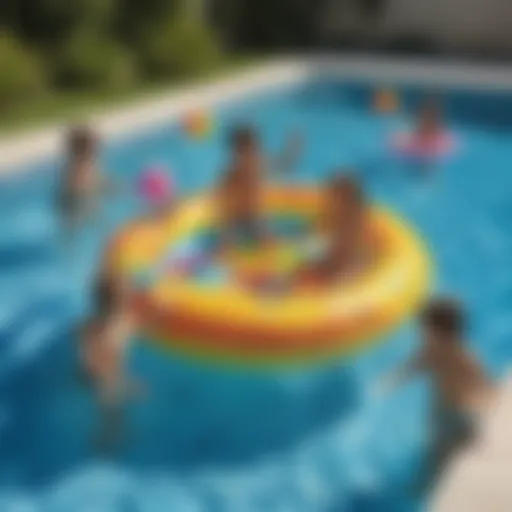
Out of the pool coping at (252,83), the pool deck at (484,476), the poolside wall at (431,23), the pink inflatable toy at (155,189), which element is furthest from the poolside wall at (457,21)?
the pool deck at (484,476)

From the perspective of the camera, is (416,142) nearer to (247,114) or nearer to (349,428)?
(247,114)

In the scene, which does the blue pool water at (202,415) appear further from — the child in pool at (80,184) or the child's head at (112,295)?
the child's head at (112,295)

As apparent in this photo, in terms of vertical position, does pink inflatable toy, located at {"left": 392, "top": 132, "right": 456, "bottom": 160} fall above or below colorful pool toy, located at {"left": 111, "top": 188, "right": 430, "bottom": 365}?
above

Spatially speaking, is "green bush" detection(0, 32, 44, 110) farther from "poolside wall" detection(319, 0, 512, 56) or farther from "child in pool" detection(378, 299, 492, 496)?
"poolside wall" detection(319, 0, 512, 56)

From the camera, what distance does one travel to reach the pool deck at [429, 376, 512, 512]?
4.06 meters

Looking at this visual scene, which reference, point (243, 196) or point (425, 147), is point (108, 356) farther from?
point (425, 147)

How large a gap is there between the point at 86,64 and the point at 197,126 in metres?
2.02

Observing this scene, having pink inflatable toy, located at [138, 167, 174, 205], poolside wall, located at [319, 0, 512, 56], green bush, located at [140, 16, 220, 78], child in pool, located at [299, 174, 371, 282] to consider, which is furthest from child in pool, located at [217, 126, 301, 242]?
poolside wall, located at [319, 0, 512, 56]

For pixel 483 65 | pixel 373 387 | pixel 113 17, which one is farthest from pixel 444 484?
pixel 483 65

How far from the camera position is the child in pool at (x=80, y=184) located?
26.8 feet

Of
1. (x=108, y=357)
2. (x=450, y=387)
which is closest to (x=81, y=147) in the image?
(x=108, y=357)

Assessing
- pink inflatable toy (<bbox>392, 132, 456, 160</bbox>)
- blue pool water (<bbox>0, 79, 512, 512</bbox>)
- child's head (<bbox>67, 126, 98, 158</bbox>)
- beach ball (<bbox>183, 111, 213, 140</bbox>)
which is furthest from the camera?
beach ball (<bbox>183, 111, 213, 140</bbox>)

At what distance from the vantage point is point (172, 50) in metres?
15.0

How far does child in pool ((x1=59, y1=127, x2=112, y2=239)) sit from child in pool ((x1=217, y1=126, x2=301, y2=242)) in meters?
1.10
